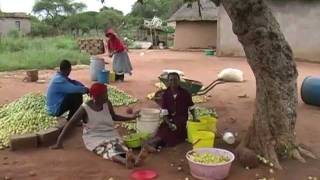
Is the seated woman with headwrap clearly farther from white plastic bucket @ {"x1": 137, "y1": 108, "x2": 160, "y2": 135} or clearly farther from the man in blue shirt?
the man in blue shirt

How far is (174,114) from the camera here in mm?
6293

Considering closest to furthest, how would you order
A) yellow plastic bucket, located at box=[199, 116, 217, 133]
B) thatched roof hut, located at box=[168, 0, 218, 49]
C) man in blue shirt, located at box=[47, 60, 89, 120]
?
yellow plastic bucket, located at box=[199, 116, 217, 133] → man in blue shirt, located at box=[47, 60, 89, 120] → thatched roof hut, located at box=[168, 0, 218, 49]

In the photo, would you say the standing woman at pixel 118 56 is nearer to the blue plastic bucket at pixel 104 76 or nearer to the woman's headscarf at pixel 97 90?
the blue plastic bucket at pixel 104 76

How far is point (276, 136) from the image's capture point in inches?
225

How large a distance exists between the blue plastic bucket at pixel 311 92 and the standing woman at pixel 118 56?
16.7 feet

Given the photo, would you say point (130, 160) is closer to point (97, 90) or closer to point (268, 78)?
point (97, 90)

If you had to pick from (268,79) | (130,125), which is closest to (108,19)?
(130,125)

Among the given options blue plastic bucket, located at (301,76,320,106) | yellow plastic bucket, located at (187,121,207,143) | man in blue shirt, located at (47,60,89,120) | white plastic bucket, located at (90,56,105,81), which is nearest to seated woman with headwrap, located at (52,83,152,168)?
yellow plastic bucket, located at (187,121,207,143)

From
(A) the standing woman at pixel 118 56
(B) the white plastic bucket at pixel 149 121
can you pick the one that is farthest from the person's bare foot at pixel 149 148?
(A) the standing woman at pixel 118 56

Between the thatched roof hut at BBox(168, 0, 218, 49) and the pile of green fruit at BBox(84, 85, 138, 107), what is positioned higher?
the thatched roof hut at BBox(168, 0, 218, 49)

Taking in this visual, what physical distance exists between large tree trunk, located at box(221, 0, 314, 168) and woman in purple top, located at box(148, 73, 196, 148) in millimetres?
907

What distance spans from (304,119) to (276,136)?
8.55ft

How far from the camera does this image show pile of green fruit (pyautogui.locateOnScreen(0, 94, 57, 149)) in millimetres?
6500

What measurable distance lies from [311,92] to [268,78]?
381 centimetres
